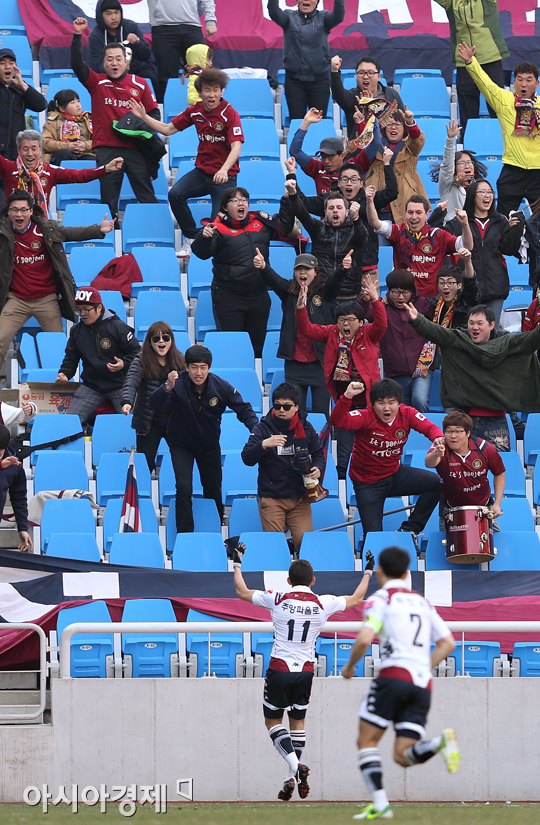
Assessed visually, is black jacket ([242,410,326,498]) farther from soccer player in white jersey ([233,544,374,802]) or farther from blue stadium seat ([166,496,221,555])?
soccer player in white jersey ([233,544,374,802])

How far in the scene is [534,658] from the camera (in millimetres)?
9078

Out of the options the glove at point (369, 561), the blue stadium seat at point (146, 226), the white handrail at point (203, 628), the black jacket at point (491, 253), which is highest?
the blue stadium seat at point (146, 226)

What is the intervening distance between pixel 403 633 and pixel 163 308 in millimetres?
6839

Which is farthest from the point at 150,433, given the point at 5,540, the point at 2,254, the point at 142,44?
the point at 142,44

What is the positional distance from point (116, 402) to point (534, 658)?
450cm

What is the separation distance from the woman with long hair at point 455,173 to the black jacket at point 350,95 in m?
0.82

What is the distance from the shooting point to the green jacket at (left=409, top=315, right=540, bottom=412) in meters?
11.2

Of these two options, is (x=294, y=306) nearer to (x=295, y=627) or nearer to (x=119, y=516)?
(x=119, y=516)

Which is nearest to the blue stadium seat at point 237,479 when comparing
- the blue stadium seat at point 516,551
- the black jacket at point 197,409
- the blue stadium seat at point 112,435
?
the black jacket at point 197,409

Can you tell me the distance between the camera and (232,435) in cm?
1177

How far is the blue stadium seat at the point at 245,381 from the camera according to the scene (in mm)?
11961

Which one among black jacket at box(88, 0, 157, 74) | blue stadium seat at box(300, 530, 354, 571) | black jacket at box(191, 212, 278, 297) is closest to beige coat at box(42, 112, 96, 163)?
black jacket at box(88, 0, 157, 74)

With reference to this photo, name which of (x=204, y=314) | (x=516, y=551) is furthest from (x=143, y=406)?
(x=516, y=551)

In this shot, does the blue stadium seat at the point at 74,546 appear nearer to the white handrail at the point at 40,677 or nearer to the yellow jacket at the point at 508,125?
the white handrail at the point at 40,677
